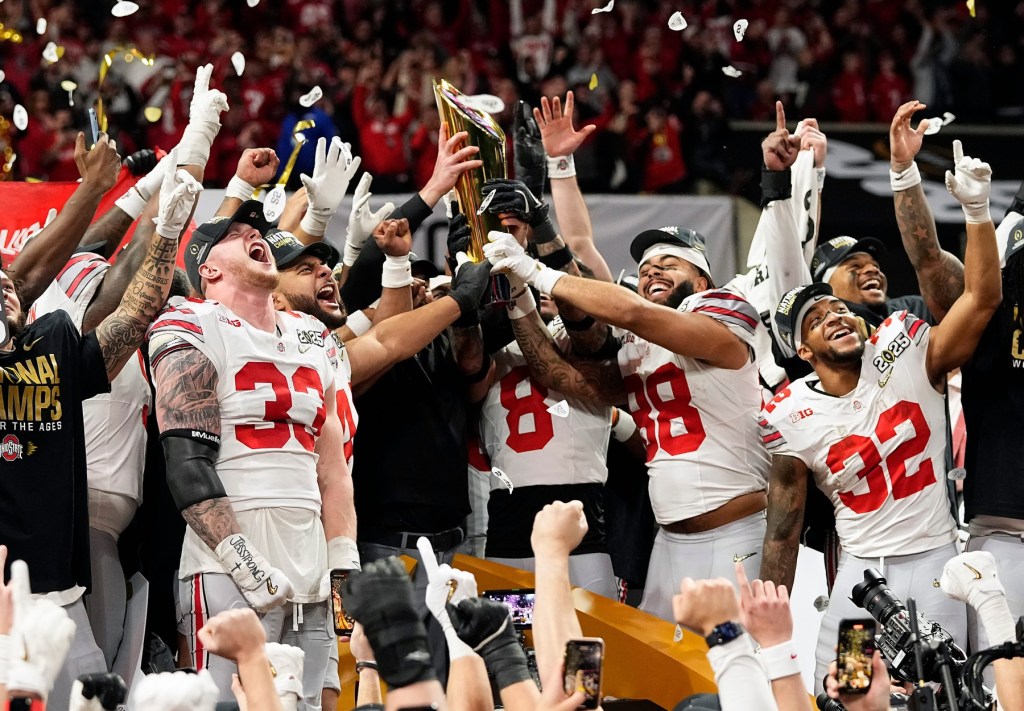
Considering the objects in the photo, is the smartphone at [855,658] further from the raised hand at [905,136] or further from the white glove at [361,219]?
the white glove at [361,219]

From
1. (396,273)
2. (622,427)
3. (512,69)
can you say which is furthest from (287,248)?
(512,69)

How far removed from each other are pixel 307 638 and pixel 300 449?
0.63m

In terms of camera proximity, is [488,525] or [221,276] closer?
[221,276]

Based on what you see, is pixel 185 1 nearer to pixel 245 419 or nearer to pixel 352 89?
pixel 352 89

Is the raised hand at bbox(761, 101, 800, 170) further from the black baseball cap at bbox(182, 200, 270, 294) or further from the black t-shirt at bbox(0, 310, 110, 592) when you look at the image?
the black t-shirt at bbox(0, 310, 110, 592)

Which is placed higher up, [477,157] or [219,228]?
[477,157]

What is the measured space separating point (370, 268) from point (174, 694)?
3389 mm

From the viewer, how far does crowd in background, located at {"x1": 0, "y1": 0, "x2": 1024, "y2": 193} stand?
11.6 metres

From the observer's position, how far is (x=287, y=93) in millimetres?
12016

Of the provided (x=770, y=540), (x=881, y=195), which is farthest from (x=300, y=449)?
(x=881, y=195)

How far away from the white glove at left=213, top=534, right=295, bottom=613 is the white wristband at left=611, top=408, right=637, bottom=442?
2498 millimetres

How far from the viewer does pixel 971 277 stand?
557 centimetres

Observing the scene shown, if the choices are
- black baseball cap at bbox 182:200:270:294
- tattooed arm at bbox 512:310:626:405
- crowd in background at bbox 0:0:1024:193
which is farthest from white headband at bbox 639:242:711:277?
crowd in background at bbox 0:0:1024:193

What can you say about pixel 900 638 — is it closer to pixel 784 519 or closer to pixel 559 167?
pixel 784 519
